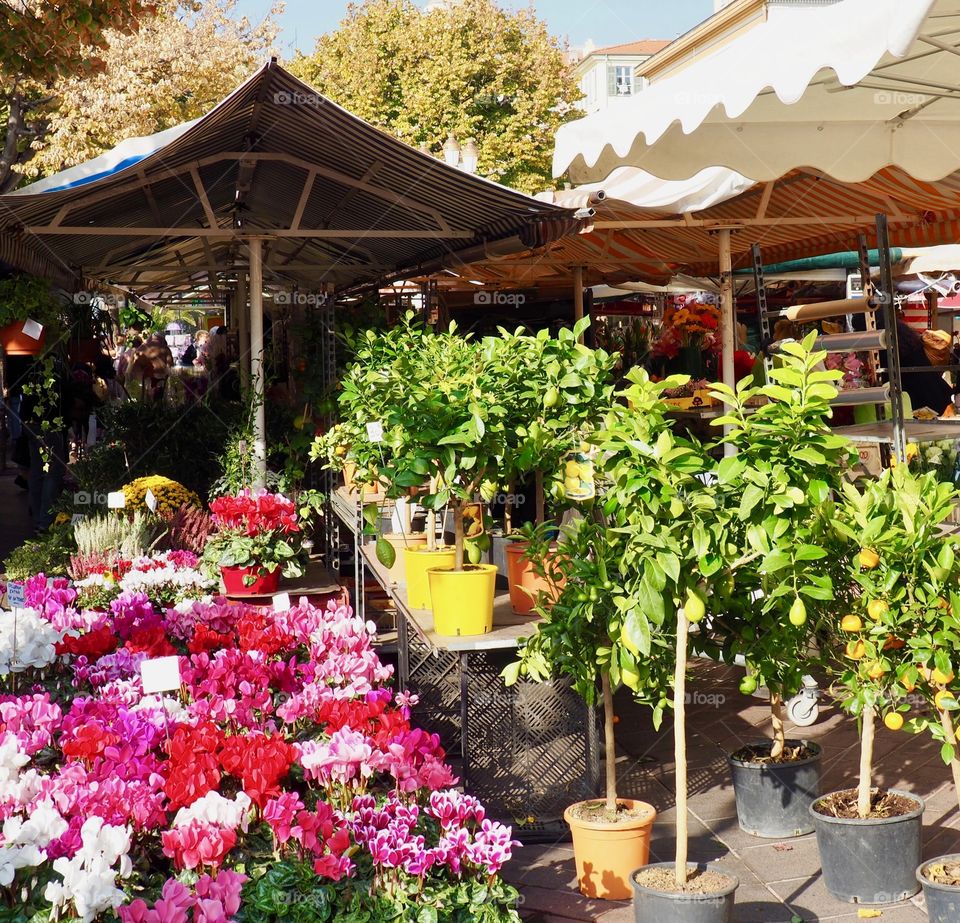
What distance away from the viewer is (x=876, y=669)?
304 cm

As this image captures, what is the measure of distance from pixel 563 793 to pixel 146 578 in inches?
78.8

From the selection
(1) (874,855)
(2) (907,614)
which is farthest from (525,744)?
(2) (907,614)

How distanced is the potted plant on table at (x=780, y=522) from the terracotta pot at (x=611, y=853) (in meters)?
0.57

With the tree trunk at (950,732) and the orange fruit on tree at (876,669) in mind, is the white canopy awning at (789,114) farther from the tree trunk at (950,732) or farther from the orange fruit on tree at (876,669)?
the tree trunk at (950,732)

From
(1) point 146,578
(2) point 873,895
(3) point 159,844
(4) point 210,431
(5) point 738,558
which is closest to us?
(3) point 159,844

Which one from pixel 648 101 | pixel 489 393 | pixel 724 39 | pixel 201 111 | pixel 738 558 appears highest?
pixel 724 39

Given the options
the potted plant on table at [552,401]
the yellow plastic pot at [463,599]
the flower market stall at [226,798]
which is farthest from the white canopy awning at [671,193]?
the flower market stall at [226,798]

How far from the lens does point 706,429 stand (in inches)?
345

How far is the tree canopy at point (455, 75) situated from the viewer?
80.7 feet

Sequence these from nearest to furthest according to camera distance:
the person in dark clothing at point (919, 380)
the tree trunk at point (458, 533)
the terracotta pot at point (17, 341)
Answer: the tree trunk at point (458, 533) < the terracotta pot at point (17, 341) < the person in dark clothing at point (919, 380)

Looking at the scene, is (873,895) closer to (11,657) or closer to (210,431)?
(11,657)

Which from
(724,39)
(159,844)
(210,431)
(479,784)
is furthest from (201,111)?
(724,39)

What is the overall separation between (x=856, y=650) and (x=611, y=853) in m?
0.97

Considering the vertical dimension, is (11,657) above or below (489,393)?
below
